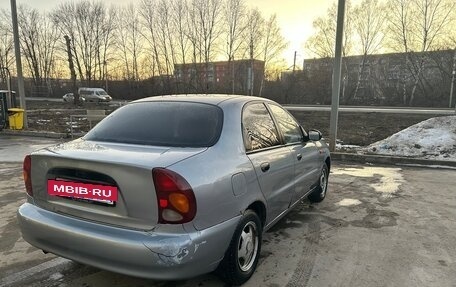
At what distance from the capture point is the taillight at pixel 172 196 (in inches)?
95.6

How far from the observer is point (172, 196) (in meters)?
2.43

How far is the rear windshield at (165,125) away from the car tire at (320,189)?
2.69 meters

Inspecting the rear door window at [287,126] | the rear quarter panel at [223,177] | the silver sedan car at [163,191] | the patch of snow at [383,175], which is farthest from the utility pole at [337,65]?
the rear quarter panel at [223,177]

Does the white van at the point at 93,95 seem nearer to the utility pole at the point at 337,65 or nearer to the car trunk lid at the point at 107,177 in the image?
the utility pole at the point at 337,65

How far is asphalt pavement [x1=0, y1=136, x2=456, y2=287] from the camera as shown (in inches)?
128

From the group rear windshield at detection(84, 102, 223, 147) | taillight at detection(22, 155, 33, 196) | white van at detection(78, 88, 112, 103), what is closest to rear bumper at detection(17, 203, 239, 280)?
taillight at detection(22, 155, 33, 196)

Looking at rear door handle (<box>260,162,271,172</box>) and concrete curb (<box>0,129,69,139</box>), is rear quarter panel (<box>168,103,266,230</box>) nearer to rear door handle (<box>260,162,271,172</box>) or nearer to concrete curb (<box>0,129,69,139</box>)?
rear door handle (<box>260,162,271,172</box>)

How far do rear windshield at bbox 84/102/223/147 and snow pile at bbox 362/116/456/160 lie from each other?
321 inches

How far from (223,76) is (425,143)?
116 feet

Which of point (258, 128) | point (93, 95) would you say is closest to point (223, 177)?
point (258, 128)

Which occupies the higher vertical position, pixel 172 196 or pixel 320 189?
pixel 172 196

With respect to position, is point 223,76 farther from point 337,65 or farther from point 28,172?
point 28,172

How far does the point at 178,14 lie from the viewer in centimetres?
4531

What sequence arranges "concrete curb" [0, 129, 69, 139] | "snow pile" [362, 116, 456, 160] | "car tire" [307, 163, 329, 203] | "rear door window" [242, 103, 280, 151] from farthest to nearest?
"concrete curb" [0, 129, 69, 139] < "snow pile" [362, 116, 456, 160] < "car tire" [307, 163, 329, 203] < "rear door window" [242, 103, 280, 151]
